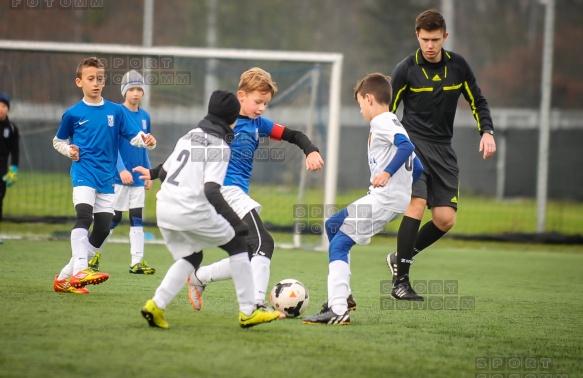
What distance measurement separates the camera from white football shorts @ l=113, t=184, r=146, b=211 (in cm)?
959

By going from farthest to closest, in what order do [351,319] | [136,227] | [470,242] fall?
[470,242] < [136,227] < [351,319]

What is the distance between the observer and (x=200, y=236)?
207 inches

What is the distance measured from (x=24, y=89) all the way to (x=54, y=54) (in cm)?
74

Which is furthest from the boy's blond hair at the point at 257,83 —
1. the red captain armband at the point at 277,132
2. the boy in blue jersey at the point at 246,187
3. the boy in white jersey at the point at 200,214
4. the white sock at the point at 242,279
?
the white sock at the point at 242,279

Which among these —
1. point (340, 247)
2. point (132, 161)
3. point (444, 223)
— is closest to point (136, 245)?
point (132, 161)

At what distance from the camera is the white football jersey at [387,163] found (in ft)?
19.8

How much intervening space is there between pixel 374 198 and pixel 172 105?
765 cm

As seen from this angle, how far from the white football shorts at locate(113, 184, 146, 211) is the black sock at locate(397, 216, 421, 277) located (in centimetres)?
345

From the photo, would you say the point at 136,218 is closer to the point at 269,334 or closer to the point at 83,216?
the point at 83,216

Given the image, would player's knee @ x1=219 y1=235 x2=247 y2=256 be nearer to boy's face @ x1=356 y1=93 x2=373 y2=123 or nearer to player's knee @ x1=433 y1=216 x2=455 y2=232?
boy's face @ x1=356 y1=93 x2=373 y2=123

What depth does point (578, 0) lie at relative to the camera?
3581 centimetres

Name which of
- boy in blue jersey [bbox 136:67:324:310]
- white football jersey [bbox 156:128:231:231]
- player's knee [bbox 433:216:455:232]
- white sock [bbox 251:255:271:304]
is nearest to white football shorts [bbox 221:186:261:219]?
boy in blue jersey [bbox 136:67:324:310]

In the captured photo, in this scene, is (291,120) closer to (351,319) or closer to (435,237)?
(435,237)

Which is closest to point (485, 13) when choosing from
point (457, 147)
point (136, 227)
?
point (457, 147)
